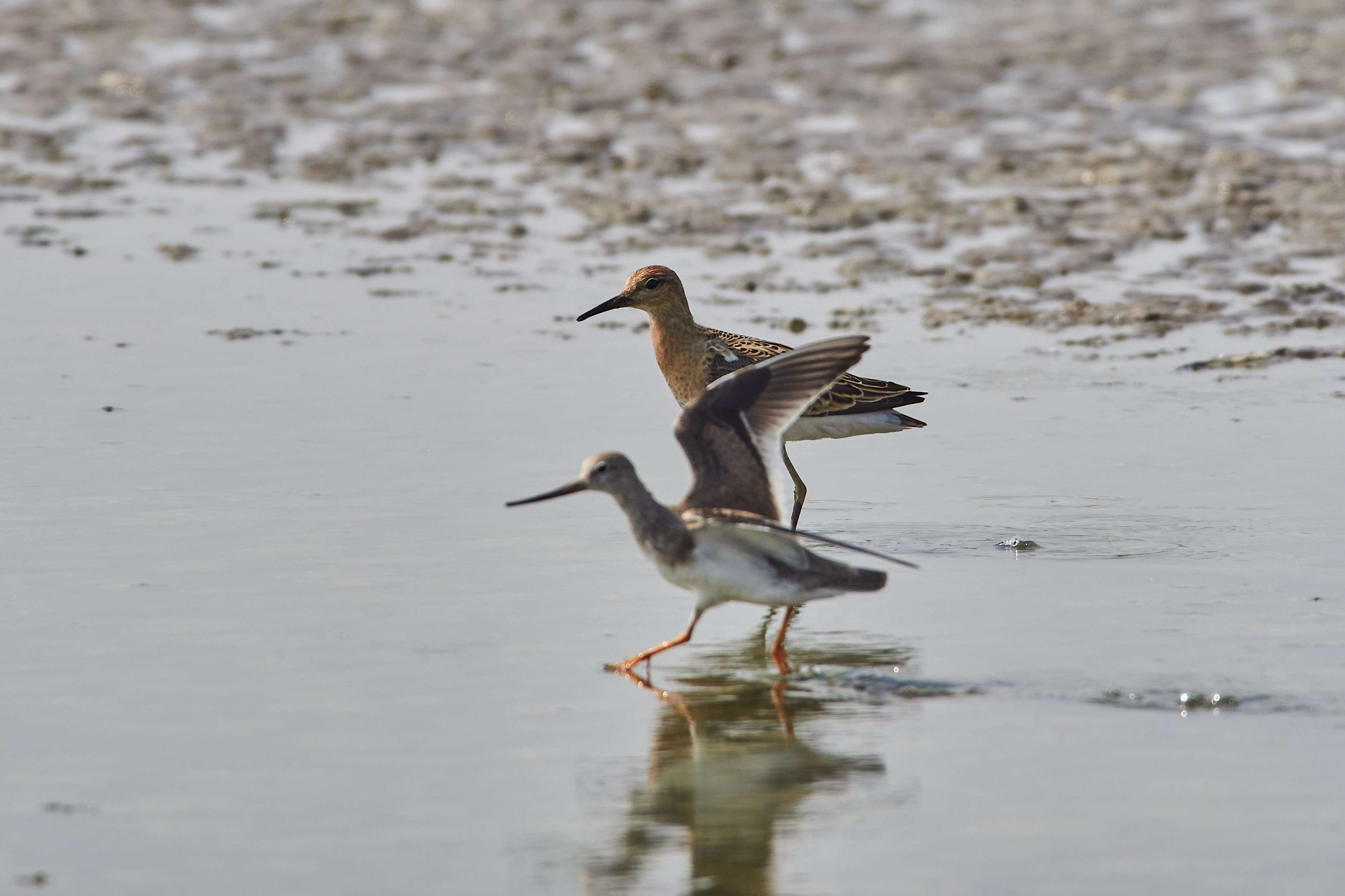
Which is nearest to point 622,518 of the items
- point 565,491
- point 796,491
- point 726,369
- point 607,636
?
point 796,491

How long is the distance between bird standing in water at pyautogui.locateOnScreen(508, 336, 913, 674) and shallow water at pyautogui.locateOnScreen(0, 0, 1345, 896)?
14.2 inches

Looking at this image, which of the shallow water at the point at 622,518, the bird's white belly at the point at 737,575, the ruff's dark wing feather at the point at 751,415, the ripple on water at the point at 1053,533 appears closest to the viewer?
the shallow water at the point at 622,518

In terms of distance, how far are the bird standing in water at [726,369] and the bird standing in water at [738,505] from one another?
2.09 metres

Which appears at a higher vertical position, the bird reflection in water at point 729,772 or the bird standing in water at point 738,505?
the bird standing in water at point 738,505

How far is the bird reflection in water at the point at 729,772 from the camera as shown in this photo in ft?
18.7

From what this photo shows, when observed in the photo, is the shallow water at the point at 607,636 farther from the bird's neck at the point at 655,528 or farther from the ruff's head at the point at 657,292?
the ruff's head at the point at 657,292

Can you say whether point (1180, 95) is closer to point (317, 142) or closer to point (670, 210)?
point (670, 210)

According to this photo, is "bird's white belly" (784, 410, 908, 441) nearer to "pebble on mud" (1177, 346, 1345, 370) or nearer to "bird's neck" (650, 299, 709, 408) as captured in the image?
"bird's neck" (650, 299, 709, 408)

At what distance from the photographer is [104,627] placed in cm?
753

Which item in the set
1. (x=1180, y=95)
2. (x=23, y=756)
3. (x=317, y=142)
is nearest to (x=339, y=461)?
(x=23, y=756)

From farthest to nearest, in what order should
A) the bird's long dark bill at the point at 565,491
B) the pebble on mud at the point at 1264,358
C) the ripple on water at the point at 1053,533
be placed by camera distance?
the pebble on mud at the point at 1264,358, the ripple on water at the point at 1053,533, the bird's long dark bill at the point at 565,491

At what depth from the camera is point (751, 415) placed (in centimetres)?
793

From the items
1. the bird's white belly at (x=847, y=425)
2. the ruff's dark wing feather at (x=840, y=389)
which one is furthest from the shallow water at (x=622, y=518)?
the ruff's dark wing feather at (x=840, y=389)

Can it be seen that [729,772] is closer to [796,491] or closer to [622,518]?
[622,518]
